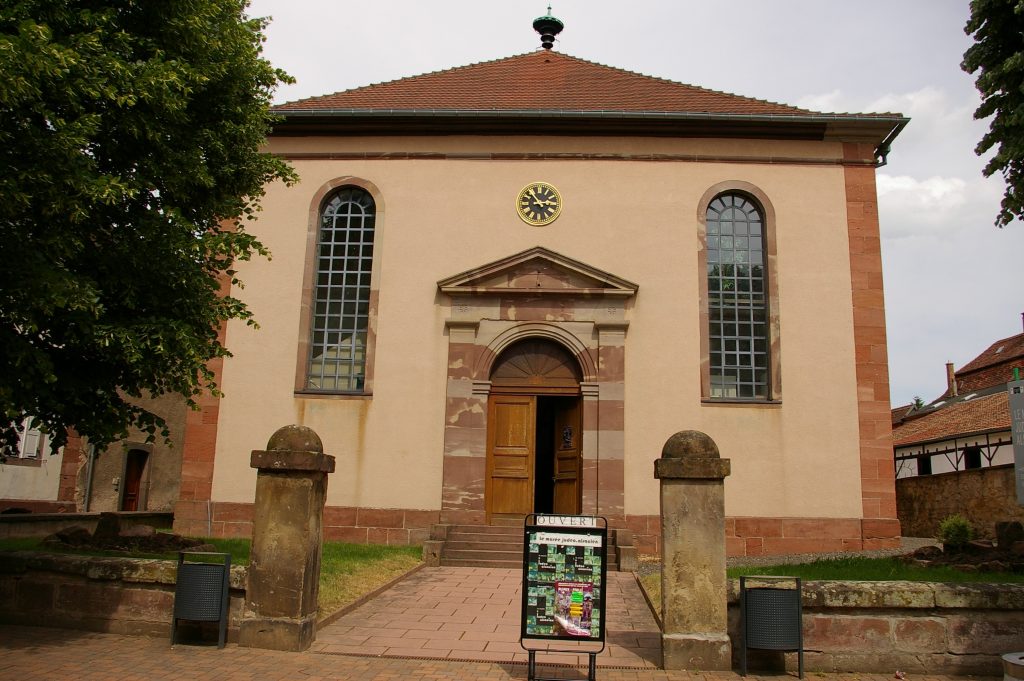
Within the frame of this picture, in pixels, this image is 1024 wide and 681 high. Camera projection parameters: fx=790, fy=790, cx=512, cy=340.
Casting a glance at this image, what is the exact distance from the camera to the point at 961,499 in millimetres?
19359

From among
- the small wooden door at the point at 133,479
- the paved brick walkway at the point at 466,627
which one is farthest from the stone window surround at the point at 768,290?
the small wooden door at the point at 133,479

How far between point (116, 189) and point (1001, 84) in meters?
8.21

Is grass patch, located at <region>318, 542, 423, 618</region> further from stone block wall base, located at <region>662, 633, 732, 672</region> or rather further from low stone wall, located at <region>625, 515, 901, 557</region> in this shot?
low stone wall, located at <region>625, 515, 901, 557</region>

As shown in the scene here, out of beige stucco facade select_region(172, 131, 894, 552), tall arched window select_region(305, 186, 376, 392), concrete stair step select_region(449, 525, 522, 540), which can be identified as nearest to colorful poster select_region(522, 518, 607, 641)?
concrete stair step select_region(449, 525, 522, 540)

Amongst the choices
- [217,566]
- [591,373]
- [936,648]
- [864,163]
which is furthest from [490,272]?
[936,648]

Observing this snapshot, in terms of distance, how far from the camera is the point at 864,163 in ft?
48.5

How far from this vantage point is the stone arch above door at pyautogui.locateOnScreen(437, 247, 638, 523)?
534 inches

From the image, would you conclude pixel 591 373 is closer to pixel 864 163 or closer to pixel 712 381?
pixel 712 381

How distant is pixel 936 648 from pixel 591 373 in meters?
7.98

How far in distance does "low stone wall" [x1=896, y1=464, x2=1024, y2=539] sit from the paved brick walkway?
38.2 ft

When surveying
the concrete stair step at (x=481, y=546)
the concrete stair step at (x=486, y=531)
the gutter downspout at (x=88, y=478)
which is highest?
the gutter downspout at (x=88, y=478)

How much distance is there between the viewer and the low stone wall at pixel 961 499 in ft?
57.6

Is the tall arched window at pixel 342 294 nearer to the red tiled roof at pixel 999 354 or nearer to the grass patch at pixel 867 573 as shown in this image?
the grass patch at pixel 867 573

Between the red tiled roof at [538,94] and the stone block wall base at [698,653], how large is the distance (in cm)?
1068
